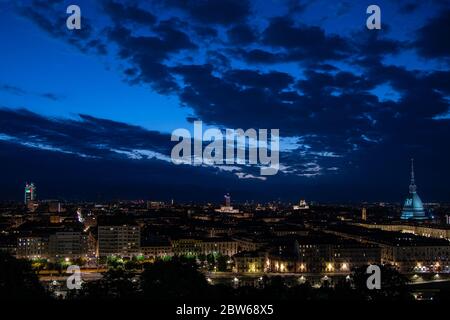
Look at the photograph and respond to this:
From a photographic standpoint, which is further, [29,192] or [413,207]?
[29,192]

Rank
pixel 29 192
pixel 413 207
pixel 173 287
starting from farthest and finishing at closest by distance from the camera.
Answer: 1. pixel 29 192
2. pixel 413 207
3. pixel 173 287

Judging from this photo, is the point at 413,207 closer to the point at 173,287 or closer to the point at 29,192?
the point at 173,287

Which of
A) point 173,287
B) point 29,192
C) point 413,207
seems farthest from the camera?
point 29,192

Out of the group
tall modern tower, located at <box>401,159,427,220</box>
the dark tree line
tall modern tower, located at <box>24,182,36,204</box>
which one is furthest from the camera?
tall modern tower, located at <box>24,182,36,204</box>

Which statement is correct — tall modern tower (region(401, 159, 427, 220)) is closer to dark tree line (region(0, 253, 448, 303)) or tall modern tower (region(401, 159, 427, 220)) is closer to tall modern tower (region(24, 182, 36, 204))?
dark tree line (region(0, 253, 448, 303))

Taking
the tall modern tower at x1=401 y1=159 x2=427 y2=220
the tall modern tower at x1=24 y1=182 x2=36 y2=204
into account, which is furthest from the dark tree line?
the tall modern tower at x1=24 y1=182 x2=36 y2=204

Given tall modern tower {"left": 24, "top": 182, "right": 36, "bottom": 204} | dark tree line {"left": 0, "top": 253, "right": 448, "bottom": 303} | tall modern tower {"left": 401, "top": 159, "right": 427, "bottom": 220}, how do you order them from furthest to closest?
tall modern tower {"left": 24, "top": 182, "right": 36, "bottom": 204} → tall modern tower {"left": 401, "top": 159, "right": 427, "bottom": 220} → dark tree line {"left": 0, "top": 253, "right": 448, "bottom": 303}

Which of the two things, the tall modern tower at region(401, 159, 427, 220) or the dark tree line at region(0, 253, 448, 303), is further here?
the tall modern tower at region(401, 159, 427, 220)

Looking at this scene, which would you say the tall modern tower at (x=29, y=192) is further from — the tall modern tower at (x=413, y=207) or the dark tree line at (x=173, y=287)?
the dark tree line at (x=173, y=287)

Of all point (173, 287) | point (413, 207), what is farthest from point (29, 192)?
point (173, 287)
